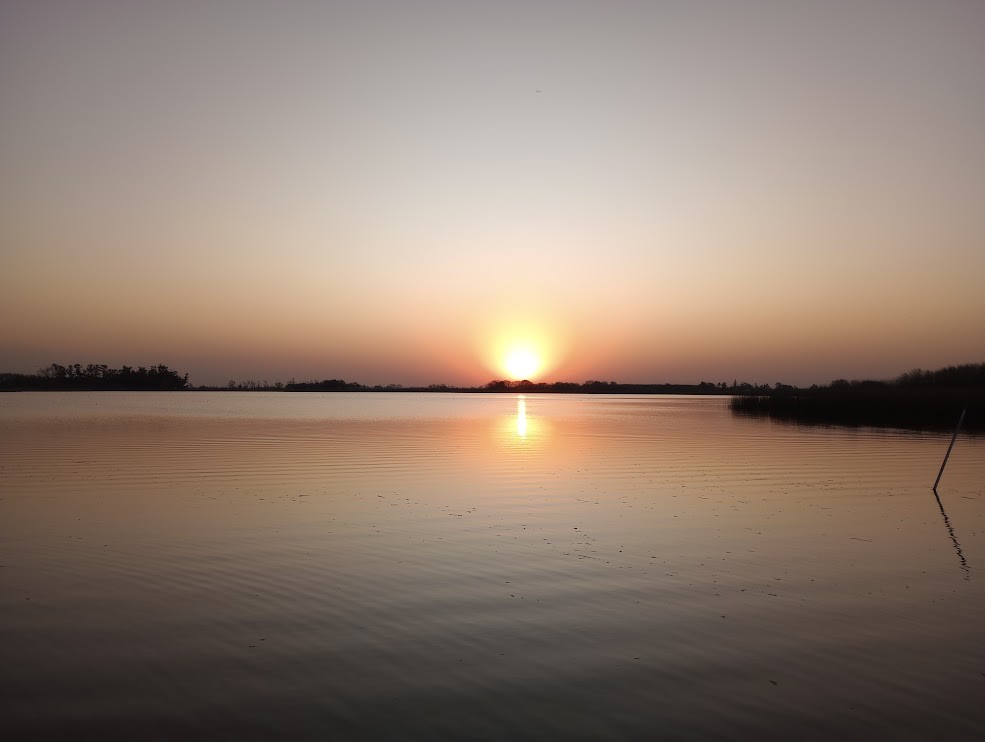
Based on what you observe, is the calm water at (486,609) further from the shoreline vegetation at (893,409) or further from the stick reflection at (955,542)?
the shoreline vegetation at (893,409)

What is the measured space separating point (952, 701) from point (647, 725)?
3.07 metres

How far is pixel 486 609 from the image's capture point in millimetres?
9812

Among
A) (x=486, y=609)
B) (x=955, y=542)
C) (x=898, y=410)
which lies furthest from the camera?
(x=898, y=410)

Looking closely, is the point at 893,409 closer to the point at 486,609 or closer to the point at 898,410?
the point at 898,410

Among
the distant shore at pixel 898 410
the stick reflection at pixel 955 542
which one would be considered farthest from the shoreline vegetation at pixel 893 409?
the stick reflection at pixel 955 542

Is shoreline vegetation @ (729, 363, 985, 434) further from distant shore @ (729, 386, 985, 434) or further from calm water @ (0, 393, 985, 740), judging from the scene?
calm water @ (0, 393, 985, 740)

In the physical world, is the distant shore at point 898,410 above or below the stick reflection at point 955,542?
above

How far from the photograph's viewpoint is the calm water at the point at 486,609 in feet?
22.0

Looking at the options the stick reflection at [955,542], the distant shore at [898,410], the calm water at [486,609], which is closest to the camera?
the calm water at [486,609]

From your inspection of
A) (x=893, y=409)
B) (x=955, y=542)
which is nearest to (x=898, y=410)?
(x=893, y=409)

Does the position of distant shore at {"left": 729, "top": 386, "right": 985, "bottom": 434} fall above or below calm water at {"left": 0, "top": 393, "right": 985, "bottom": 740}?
above

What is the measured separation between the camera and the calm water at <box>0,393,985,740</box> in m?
6.70

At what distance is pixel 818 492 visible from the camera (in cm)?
2144

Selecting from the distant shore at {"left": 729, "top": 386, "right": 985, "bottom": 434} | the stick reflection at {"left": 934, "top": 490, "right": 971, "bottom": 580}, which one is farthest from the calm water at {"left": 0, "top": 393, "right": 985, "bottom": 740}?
the distant shore at {"left": 729, "top": 386, "right": 985, "bottom": 434}
